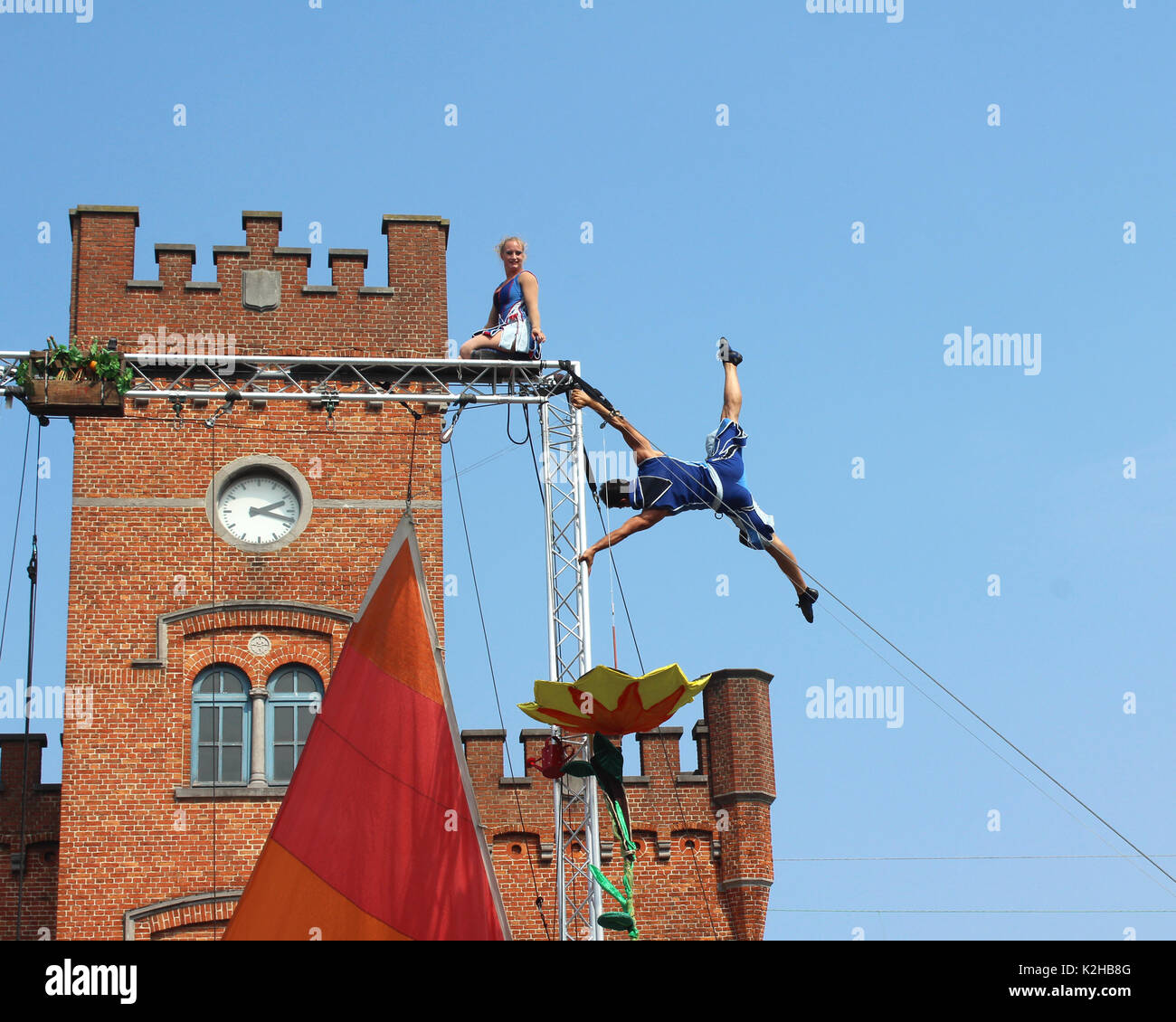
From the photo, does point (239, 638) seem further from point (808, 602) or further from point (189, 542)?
point (808, 602)

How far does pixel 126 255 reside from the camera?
21.1m

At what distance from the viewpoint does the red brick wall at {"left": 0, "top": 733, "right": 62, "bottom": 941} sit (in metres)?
18.8

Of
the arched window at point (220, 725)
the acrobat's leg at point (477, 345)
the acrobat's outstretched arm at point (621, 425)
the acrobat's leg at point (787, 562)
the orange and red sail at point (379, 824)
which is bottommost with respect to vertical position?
the orange and red sail at point (379, 824)

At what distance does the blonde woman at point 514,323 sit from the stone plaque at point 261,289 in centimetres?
417

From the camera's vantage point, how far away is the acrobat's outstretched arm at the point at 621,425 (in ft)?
49.1

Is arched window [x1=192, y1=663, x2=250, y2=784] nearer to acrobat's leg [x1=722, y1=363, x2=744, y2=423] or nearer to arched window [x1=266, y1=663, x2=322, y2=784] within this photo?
arched window [x1=266, y1=663, x2=322, y2=784]

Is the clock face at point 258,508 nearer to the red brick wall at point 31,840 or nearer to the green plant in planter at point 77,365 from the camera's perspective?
the red brick wall at point 31,840

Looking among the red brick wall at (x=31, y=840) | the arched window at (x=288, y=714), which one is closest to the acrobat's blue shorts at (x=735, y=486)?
the arched window at (x=288, y=714)

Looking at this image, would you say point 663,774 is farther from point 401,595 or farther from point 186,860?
point 401,595

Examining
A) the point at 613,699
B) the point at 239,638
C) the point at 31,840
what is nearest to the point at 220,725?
the point at 239,638

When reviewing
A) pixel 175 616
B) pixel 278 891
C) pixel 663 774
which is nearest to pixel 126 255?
pixel 175 616

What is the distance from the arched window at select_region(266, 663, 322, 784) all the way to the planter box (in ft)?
14.5
